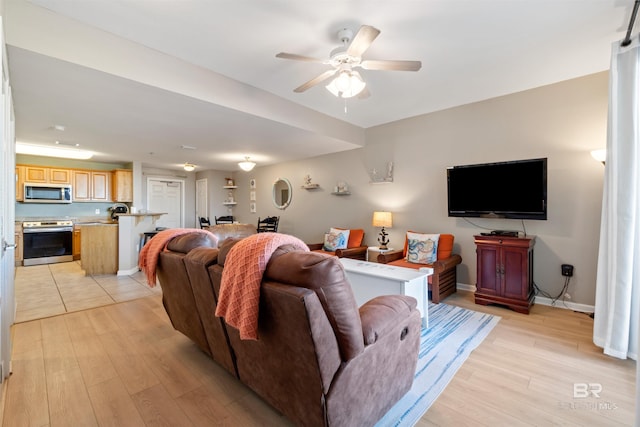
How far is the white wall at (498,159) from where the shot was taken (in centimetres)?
313

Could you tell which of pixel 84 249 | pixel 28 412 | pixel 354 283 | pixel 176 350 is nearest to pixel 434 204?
pixel 354 283

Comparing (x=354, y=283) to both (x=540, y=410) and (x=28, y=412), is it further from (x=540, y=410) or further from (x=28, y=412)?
(x=28, y=412)

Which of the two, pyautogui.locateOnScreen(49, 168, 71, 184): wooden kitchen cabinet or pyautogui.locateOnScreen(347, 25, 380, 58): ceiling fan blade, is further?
pyautogui.locateOnScreen(49, 168, 71, 184): wooden kitchen cabinet

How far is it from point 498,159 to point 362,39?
2787 mm

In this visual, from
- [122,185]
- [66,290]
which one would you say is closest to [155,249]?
[66,290]

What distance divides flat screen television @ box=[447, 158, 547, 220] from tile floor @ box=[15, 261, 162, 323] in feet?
15.0

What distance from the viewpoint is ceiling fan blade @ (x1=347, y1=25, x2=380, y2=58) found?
183 centimetres

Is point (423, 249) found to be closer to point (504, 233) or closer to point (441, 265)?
point (441, 265)

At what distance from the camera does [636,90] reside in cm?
213

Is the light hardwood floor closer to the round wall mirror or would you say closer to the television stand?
the television stand

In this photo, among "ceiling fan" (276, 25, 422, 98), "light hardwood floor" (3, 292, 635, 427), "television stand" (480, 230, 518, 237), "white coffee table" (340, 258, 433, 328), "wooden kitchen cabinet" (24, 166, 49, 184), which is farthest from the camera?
"wooden kitchen cabinet" (24, 166, 49, 184)

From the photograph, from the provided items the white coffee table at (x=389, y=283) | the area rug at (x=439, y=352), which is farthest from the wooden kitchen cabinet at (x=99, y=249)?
the area rug at (x=439, y=352)

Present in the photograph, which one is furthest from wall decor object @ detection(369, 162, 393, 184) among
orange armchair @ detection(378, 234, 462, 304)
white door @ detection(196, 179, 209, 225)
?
white door @ detection(196, 179, 209, 225)

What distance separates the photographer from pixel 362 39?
194cm
